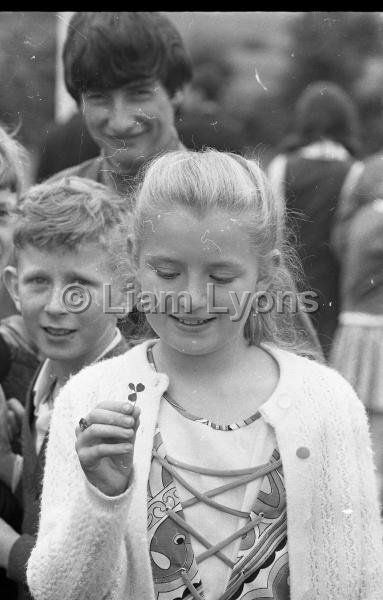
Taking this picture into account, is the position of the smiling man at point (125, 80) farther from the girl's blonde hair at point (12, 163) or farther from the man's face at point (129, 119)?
the girl's blonde hair at point (12, 163)

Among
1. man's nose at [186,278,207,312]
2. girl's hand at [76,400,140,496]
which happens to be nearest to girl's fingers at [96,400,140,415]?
girl's hand at [76,400,140,496]

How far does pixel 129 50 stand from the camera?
5.57 feet

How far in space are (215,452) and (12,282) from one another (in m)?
0.59

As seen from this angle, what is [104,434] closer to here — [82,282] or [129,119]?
[82,282]

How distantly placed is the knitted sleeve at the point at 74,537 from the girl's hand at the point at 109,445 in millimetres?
18

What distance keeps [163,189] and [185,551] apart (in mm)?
532

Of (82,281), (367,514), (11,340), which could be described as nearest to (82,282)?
(82,281)

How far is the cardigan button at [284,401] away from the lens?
4.32ft

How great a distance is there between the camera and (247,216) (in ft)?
4.32

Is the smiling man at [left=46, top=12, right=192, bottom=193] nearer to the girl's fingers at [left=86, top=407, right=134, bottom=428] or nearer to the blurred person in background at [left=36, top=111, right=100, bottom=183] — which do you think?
the blurred person in background at [left=36, top=111, right=100, bottom=183]

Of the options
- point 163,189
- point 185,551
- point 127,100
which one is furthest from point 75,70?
point 185,551

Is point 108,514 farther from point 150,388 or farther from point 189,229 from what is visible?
point 189,229

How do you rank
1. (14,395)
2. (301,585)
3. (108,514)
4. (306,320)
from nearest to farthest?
(108,514) < (301,585) < (306,320) < (14,395)

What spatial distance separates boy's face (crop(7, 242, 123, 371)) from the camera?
1.59m
